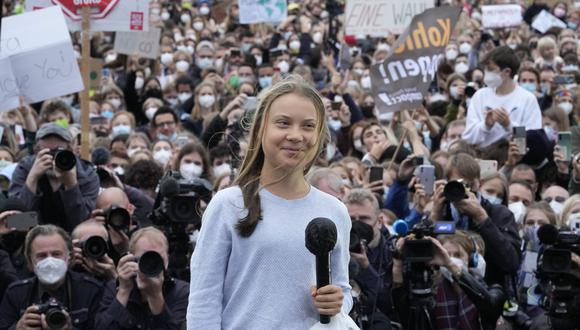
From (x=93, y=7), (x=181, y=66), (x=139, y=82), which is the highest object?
(x=93, y=7)

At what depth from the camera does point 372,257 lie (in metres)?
7.70

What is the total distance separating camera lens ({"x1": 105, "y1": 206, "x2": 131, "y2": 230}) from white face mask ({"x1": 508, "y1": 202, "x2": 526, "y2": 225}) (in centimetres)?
293

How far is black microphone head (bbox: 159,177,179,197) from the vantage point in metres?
7.15

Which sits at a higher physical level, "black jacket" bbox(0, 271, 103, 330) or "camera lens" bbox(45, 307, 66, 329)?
"camera lens" bbox(45, 307, 66, 329)

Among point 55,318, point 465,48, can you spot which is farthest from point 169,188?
point 465,48

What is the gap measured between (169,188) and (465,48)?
12.9 meters

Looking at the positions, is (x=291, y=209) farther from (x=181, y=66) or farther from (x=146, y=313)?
(x=181, y=66)

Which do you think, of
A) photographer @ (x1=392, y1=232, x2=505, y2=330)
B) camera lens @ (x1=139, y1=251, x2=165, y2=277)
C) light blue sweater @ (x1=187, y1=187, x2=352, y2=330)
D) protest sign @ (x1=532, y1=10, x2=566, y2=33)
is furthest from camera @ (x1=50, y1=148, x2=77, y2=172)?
protest sign @ (x1=532, y1=10, x2=566, y2=33)

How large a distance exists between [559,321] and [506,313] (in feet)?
1.90

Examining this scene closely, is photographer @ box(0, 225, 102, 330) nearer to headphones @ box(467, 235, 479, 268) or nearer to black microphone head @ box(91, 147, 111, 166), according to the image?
headphones @ box(467, 235, 479, 268)

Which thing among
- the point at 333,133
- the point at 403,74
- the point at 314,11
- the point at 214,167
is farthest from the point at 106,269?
the point at 314,11

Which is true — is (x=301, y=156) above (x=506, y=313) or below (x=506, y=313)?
above

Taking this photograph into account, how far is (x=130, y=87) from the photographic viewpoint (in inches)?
688

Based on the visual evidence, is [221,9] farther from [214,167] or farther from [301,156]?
[301,156]
